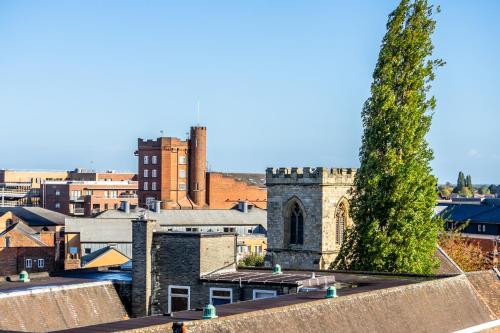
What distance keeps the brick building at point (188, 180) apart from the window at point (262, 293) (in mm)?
86494

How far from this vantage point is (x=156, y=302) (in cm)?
3512

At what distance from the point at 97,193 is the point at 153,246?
11352 centimetres

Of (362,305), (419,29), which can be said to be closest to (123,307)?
(362,305)

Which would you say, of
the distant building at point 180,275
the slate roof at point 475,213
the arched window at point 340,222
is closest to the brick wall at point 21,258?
the arched window at point 340,222

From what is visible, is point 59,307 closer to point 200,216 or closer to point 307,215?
point 307,215

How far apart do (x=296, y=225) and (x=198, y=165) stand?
2358 inches

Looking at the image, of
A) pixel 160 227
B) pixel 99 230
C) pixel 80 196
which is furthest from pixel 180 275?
pixel 80 196

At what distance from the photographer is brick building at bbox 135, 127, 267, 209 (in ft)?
401

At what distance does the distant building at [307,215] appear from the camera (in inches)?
2431

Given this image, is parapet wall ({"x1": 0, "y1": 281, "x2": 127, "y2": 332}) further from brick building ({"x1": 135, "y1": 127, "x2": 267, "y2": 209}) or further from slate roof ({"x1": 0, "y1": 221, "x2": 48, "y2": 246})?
brick building ({"x1": 135, "y1": 127, "x2": 267, "y2": 209})

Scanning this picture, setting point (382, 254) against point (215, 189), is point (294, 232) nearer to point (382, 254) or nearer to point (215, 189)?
point (382, 254)

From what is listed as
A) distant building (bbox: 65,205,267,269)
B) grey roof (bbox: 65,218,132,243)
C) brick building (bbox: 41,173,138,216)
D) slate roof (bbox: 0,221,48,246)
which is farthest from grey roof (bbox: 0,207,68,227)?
brick building (bbox: 41,173,138,216)

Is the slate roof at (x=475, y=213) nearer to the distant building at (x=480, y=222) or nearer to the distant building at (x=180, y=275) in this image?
the distant building at (x=480, y=222)

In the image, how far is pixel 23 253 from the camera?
7906 centimetres
